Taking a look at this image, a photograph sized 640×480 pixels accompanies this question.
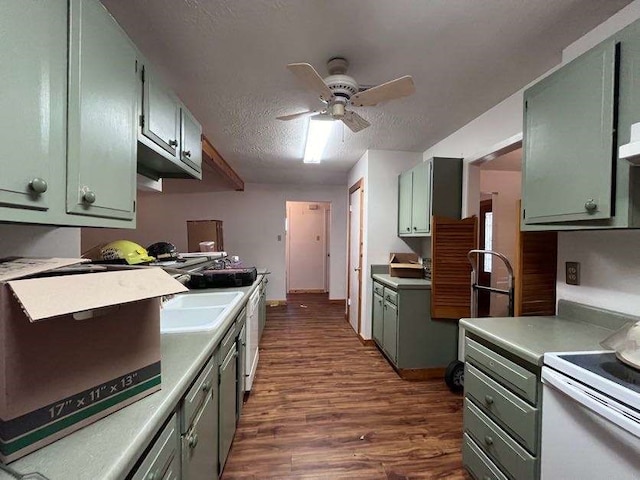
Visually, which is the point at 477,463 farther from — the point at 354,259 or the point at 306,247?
the point at 306,247

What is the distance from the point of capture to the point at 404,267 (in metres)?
3.12

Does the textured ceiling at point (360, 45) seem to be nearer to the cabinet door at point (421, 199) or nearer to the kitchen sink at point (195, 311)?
the cabinet door at point (421, 199)

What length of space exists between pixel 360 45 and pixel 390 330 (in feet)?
8.09

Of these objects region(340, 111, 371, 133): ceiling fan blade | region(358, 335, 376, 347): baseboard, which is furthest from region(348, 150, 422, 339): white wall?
region(340, 111, 371, 133): ceiling fan blade

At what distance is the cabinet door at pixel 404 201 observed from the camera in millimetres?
3195

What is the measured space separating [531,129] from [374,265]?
220 centimetres

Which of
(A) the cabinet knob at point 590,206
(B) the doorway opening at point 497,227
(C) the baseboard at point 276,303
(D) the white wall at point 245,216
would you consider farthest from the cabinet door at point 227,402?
(D) the white wall at point 245,216

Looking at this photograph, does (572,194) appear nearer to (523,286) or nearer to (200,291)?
(523,286)

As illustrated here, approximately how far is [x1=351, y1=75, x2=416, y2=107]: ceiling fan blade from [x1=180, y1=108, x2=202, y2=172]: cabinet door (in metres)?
1.07

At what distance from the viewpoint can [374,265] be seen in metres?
3.50

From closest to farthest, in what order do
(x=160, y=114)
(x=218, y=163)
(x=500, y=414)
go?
(x=500, y=414) → (x=160, y=114) → (x=218, y=163)

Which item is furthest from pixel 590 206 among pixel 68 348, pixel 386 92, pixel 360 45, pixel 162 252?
pixel 162 252

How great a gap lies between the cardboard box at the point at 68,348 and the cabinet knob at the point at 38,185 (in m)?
0.19

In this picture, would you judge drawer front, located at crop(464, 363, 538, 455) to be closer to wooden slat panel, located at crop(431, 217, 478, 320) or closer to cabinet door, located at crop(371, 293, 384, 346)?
wooden slat panel, located at crop(431, 217, 478, 320)
